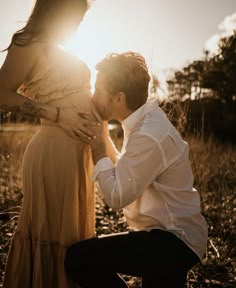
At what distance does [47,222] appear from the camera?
2352 millimetres

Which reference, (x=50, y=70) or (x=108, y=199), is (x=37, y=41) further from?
(x=108, y=199)

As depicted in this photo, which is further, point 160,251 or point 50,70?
point 50,70

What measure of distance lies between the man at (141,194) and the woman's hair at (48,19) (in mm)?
407

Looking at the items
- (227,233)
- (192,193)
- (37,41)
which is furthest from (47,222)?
(227,233)

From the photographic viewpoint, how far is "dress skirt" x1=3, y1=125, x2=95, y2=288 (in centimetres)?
234

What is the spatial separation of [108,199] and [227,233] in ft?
9.05

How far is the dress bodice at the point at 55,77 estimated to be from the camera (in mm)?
2334

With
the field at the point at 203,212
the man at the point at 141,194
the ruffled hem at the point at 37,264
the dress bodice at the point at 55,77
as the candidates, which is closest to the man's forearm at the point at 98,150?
the man at the point at 141,194

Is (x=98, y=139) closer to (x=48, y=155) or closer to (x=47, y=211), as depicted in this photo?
(x=48, y=155)

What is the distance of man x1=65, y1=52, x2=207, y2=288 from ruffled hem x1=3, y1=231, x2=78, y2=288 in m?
0.16

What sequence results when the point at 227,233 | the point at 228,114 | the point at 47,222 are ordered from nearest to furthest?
the point at 47,222 → the point at 227,233 → the point at 228,114

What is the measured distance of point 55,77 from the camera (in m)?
2.36

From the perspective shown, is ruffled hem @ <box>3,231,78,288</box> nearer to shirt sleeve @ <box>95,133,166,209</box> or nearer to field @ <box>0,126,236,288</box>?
shirt sleeve @ <box>95,133,166,209</box>

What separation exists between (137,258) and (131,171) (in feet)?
1.39
